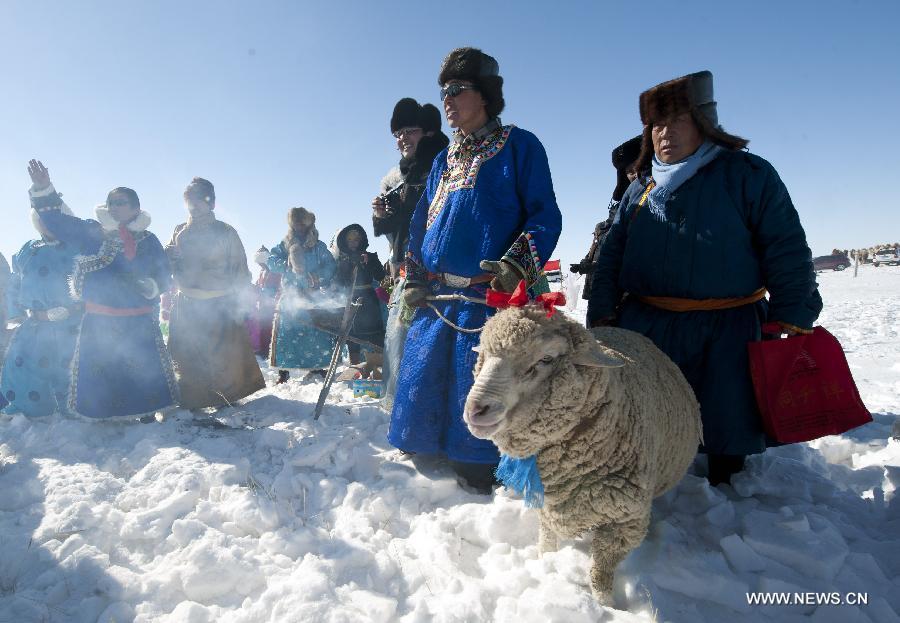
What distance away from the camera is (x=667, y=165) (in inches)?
91.0

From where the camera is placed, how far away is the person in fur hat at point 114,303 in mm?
3838

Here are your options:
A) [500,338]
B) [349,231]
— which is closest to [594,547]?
[500,338]

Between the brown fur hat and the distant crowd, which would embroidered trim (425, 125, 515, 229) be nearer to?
the distant crowd

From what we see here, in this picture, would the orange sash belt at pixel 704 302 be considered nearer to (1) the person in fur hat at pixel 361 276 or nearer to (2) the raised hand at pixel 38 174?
(1) the person in fur hat at pixel 361 276

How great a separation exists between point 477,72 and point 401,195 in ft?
4.48

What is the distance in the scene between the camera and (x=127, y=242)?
402 cm

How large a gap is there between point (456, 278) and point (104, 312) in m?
3.36

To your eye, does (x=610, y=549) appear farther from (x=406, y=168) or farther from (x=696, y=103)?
(x=406, y=168)

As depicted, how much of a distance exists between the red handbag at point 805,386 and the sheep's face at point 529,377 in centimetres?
111

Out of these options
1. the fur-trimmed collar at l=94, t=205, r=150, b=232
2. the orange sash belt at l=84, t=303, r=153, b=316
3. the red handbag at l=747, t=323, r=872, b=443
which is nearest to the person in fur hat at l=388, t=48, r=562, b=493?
the red handbag at l=747, t=323, r=872, b=443

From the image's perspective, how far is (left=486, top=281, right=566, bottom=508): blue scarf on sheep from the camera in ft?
5.45

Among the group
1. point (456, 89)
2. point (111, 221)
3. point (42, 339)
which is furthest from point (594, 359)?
point (42, 339)

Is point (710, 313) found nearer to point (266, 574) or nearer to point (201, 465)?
point (266, 574)

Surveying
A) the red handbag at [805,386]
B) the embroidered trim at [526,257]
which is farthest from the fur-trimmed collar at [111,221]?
the red handbag at [805,386]
